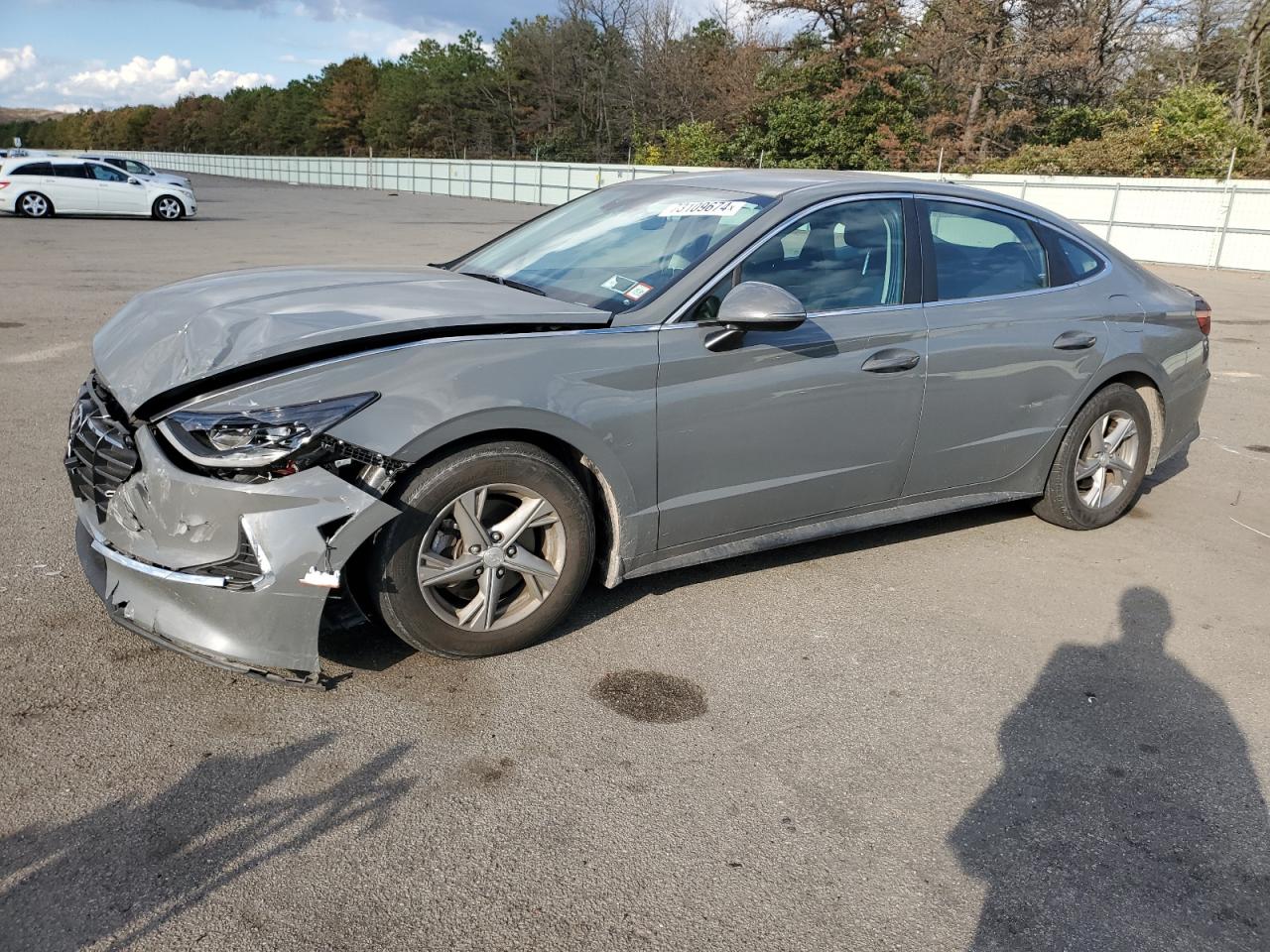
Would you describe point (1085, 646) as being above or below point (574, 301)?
below

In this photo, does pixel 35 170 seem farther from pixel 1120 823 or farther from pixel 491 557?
pixel 1120 823

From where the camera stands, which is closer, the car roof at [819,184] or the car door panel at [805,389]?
the car door panel at [805,389]

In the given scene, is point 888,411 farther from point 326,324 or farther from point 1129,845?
point 326,324

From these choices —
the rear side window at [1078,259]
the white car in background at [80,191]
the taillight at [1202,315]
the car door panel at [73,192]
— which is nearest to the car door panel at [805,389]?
the rear side window at [1078,259]

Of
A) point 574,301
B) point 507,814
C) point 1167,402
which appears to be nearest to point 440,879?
point 507,814

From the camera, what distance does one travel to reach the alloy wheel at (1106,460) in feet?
16.6

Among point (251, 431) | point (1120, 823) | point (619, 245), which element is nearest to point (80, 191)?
point (619, 245)

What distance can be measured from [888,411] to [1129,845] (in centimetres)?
190

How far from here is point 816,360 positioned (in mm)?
3910

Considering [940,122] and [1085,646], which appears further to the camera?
[940,122]

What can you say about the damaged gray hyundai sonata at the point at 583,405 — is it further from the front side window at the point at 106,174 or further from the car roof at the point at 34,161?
the front side window at the point at 106,174

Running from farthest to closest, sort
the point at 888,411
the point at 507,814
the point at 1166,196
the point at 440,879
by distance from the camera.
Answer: the point at 1166,196
the point at 888,411
the point at 507,814
the point at 440,879

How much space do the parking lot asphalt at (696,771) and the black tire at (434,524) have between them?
4.9 inches

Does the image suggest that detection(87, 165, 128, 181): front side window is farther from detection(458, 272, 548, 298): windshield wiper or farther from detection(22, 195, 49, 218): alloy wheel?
detection(458, 272, 548, 298): windshield wiper
